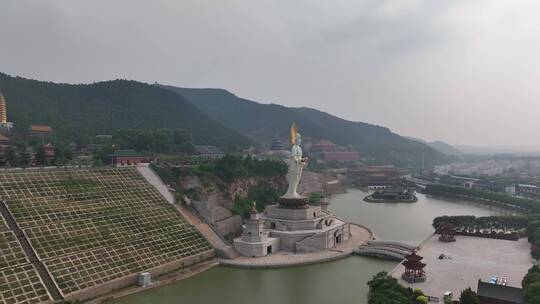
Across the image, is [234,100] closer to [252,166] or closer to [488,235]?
[252,166]

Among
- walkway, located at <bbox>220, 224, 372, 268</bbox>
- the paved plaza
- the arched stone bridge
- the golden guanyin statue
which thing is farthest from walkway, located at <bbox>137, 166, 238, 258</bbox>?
the paved plaza

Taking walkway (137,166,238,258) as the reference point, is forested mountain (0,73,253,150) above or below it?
above

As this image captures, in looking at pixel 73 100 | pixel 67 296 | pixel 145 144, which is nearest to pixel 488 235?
pixel 67 296

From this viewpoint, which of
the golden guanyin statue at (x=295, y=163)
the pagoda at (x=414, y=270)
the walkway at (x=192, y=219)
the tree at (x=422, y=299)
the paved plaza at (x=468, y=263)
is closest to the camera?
the tree at (x=422, y=299)

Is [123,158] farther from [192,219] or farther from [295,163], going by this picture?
[295,163]

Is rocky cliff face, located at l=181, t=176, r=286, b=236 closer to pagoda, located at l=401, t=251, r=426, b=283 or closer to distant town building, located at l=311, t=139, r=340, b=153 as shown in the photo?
pagoda, located at l=401, t=251, r=426, b=283

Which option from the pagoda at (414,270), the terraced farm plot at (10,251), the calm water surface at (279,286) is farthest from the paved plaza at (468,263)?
the terraced farm plot at (10,251)

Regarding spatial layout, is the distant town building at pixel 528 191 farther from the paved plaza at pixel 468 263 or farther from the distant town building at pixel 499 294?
the distant town building at pixel 499 294
